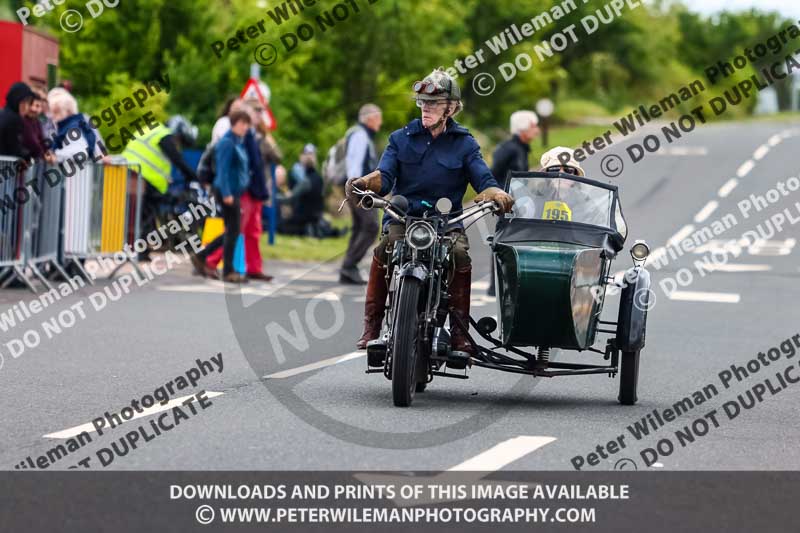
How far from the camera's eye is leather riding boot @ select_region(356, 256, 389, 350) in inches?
406

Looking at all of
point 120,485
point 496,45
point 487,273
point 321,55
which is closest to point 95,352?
point 120,485

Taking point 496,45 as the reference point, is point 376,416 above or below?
below

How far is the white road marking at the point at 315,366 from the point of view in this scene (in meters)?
11.3

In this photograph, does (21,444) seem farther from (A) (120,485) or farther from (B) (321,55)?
(B) (321,55)

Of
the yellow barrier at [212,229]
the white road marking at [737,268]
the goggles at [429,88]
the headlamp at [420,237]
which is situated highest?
the goggles at [429,88]

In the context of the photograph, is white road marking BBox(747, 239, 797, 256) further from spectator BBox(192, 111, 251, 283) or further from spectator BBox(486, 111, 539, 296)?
spectator BBox(192, 111, 251, 283)

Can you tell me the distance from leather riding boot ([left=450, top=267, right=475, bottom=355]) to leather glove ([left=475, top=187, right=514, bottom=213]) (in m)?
0.46

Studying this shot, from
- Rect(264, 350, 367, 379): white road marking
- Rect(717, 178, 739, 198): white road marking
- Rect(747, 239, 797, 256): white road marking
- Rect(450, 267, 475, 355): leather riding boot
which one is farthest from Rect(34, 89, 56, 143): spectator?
Rect(717, 178, 739, 198): white road marking

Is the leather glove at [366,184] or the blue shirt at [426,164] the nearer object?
the leather glove at [366,184]

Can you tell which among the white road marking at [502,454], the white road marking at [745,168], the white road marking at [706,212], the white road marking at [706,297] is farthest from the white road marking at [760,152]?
the white road marking at [502,454]

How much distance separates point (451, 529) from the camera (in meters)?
6.34

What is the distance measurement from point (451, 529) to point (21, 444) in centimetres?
266

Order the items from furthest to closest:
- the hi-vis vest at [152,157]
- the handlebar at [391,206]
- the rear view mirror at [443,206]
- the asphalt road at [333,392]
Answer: the hi-vis vest at [152,157] → the rear view mirror at [443,206] → the handlebar at [391,206] → the asphalt road at [333,392]

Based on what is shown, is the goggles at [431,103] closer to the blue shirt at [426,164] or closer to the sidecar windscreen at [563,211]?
the blue shirt at [426,164]
